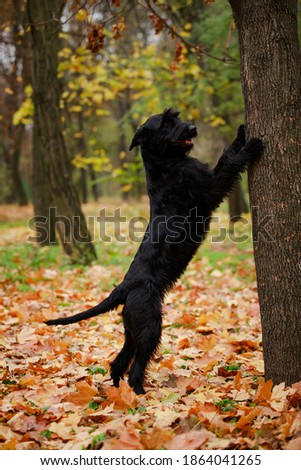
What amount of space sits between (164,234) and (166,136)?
104cm

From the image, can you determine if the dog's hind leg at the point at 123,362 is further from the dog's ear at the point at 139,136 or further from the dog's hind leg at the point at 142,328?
the dog's ear at the point at 139,136

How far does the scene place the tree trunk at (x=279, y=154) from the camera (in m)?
3.44

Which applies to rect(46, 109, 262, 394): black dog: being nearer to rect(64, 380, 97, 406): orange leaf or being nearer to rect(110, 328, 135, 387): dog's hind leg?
rect(110, 328, 135, 387): dog's hind leg

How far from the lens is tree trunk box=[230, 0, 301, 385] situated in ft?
11.3

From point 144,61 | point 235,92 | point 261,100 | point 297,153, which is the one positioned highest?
point 144,61

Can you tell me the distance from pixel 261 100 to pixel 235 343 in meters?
2.53

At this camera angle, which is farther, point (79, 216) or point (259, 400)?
point (79, 216)

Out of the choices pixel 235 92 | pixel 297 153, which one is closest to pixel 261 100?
pixel 297 153

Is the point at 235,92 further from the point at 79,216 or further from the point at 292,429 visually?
the point at 292,429

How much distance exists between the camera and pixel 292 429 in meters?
2.80

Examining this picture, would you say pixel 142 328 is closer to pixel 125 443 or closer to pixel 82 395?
pixel 82 395

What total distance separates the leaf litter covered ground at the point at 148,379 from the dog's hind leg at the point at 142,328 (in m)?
0.23

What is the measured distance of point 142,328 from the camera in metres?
3.89

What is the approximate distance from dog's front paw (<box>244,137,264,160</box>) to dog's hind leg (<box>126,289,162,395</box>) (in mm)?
1394
